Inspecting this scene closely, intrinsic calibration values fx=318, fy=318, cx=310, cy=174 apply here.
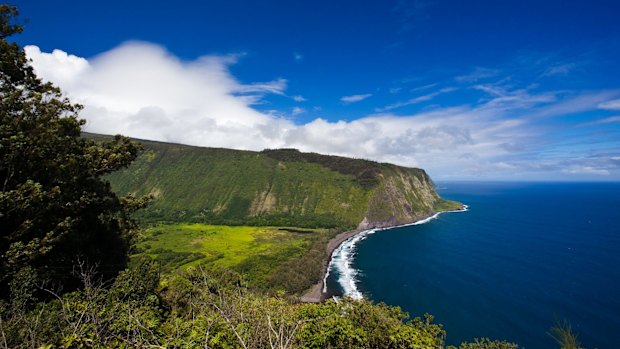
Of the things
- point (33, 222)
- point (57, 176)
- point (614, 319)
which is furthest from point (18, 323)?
point (614, 319)

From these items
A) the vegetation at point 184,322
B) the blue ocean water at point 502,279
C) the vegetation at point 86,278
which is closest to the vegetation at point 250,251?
the blue ocean water at point 502,279

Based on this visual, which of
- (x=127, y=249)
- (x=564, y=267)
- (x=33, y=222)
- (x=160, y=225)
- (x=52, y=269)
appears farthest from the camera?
(x=160, y=225)

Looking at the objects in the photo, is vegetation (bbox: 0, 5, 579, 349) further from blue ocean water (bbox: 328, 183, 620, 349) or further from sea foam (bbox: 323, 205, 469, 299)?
blue ocean water (bbox: 328, 183, 620, 349)

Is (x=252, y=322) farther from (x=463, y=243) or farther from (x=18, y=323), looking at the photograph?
(x=463, y=243)

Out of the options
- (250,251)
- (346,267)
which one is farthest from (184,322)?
(250,251)

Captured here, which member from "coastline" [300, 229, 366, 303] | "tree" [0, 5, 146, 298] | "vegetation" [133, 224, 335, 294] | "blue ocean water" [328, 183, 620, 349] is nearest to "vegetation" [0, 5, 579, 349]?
"tree" [0, 5, 146, 298]

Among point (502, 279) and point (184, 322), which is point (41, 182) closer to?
point (184, 322)
